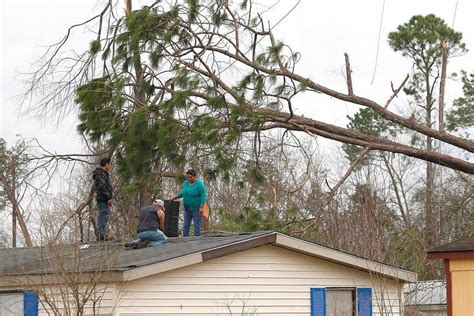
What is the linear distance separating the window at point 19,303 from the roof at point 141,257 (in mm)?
403

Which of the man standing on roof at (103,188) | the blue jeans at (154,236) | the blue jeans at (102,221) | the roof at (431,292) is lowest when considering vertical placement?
the roof at (431,292)

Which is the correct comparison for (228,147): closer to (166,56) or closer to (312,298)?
(166,56)

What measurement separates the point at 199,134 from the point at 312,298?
3.67m

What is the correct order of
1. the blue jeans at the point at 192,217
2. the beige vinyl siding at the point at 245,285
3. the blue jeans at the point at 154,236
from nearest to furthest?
the beige vinyl siding at the point at 245,285 → the blue jeans at the point at 154,236 → the blue jeans at the point at 192,217

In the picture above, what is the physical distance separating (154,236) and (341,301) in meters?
3.54

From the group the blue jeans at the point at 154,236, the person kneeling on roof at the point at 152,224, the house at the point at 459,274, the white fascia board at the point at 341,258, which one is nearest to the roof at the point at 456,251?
the house at the point at 459,274

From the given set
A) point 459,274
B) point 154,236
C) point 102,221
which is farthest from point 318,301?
point 102,221

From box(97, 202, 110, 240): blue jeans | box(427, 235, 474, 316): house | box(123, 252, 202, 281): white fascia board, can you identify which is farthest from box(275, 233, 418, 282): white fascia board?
box(97, 202, 110, 240): blue jeans

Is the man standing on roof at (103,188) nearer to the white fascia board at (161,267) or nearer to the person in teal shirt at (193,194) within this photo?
the person in teal shirt at (193,194)

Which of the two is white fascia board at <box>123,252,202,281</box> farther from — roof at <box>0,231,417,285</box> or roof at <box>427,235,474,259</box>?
roof at <box>427,235,474,259</box>

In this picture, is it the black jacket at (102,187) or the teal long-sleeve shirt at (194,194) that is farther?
the teal long-sleeve shirt at (194,194)

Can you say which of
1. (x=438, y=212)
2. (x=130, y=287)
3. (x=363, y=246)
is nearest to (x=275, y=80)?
(x=130, y=287)

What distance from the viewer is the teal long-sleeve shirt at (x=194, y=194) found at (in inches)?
861

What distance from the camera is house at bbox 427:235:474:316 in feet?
58.9
